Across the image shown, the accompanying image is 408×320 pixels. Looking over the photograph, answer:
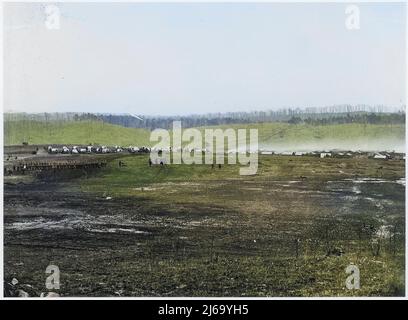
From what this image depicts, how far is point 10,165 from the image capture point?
6.47m

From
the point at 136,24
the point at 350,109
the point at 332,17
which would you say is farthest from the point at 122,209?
the point at 332,17

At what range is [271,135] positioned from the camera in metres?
6.61

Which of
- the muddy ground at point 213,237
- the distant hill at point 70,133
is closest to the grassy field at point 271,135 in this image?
the distant hill at point 70,133

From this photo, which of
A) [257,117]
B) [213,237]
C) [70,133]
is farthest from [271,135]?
[70,133]

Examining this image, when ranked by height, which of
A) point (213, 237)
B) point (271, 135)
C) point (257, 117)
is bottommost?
point (213, 237)

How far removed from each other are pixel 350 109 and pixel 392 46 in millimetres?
895

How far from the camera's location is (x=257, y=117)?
6.49 meters

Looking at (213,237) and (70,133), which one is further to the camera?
(70,133)

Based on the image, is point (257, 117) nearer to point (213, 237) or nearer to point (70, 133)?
point (213, 237)

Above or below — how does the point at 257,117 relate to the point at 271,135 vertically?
above

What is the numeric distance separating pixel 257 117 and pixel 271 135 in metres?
0.31

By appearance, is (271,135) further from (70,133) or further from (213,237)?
(70,133)

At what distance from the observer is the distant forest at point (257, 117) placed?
643cm
